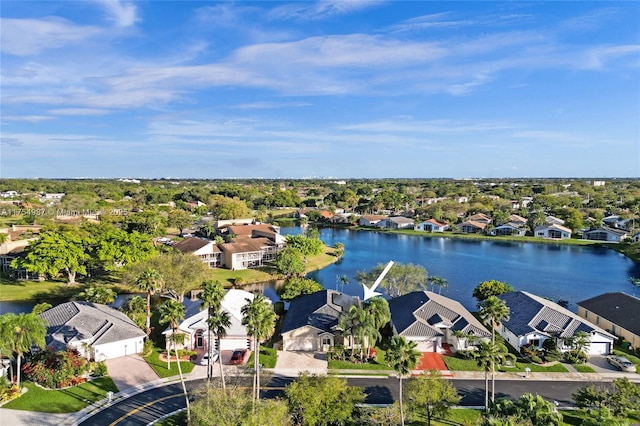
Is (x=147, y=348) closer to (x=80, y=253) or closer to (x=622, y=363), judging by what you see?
(x=80, y=253)

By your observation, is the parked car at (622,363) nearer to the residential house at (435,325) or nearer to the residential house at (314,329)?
the residential house at (435,325)

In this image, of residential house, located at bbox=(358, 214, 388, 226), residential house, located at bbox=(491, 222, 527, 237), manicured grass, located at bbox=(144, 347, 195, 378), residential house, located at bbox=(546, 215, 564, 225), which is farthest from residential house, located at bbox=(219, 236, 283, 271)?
residential house, located at bbox=(546, 215, 564, 225)

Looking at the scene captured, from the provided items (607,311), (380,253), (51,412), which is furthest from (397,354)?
(380,253)

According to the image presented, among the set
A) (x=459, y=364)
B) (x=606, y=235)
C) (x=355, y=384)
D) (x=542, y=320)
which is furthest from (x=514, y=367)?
(x=606, y=235)

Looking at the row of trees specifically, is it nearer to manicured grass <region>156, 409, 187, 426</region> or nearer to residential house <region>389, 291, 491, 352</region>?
manicured grass <region>156, 409, 187, 426</region>

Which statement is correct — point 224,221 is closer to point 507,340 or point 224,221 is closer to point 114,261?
point 114,261

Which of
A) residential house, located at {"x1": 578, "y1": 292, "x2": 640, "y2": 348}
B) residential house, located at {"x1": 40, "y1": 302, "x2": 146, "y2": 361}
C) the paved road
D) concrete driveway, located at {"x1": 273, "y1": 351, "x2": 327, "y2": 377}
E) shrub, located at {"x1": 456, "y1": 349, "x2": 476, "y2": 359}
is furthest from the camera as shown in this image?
residential house, located at {"x1": 578, "y1": 292, "x2": 640, "y2": 348}

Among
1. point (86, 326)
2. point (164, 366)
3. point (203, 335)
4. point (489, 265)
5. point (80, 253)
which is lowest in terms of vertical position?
point (164, 366)
